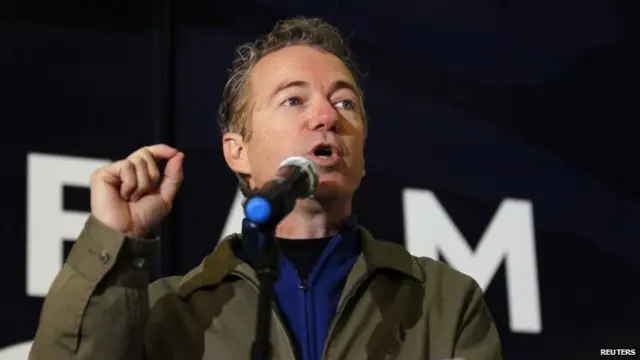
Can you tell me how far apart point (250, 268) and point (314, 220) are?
13cm

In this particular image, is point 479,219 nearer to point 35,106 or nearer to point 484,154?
point 484,154

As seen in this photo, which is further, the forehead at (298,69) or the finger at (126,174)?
the forehead at (298,69)

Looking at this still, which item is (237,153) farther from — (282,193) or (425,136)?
(425,136)

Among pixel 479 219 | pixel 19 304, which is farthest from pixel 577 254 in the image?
pixel 19 304

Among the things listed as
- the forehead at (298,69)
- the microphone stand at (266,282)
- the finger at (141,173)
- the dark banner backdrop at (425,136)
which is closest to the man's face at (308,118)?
the forehead at (298,69)

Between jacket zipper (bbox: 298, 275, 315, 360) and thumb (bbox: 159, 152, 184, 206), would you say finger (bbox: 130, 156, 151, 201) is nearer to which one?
thumb (bbox: 159, 152, 184, 206)

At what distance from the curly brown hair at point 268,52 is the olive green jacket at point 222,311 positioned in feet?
0.67

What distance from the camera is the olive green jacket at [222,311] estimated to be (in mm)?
1007

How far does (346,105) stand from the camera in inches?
49.2

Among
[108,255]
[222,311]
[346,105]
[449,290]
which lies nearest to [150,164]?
[108,255]

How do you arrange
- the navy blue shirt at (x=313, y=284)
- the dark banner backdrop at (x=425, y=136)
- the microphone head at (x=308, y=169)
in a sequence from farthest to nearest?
the dark banner backdrop at (x=425, y=136)
the navy blue shirt at (x=313, y=284)
the microphone head at (x=308, y=169)

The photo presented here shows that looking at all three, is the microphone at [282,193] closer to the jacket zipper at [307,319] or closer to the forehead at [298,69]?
the jacket zipper at [307,319]

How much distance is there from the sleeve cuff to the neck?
0.24 metres

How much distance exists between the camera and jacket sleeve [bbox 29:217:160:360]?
1.00 metres
